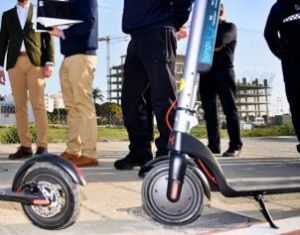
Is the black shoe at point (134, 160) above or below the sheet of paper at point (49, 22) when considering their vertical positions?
below

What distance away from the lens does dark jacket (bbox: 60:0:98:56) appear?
4.54 m

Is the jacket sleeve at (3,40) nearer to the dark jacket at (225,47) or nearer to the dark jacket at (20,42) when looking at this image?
the dark jacket at (20,42)

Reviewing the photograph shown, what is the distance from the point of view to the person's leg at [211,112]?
20.7ft

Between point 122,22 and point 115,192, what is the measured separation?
48.5 inches

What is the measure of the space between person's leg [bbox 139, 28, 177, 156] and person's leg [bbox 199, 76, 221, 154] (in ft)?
9.46

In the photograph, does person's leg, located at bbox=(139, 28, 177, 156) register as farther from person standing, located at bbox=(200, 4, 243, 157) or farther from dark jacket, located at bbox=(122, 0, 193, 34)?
person standing, located at bbox=(200, 4, 243, 157)

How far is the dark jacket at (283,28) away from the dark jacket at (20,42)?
A: 2.33m

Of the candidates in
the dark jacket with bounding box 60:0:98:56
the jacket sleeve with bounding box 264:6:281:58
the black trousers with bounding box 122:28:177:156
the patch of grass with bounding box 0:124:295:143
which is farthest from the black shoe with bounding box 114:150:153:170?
the patch of grass with bounding box 0:124:295:143

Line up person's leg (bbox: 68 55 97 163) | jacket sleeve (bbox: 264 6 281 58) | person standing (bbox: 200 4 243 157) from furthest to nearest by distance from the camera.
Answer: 1. person standing (bbox: 200 4 243 157)
2. person's leg (bbox: 68 55 97 163)
3. jacket sleeve (bbox: 264 6 281 58)

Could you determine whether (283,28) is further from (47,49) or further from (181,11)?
(47,49)

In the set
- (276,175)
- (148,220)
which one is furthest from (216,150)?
(148,220)

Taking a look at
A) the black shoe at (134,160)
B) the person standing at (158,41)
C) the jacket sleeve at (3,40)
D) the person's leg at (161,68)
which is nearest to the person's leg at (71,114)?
the black shoe at (134,160)

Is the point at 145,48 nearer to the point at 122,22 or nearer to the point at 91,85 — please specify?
the point at 122,22

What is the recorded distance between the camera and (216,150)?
6.32m
